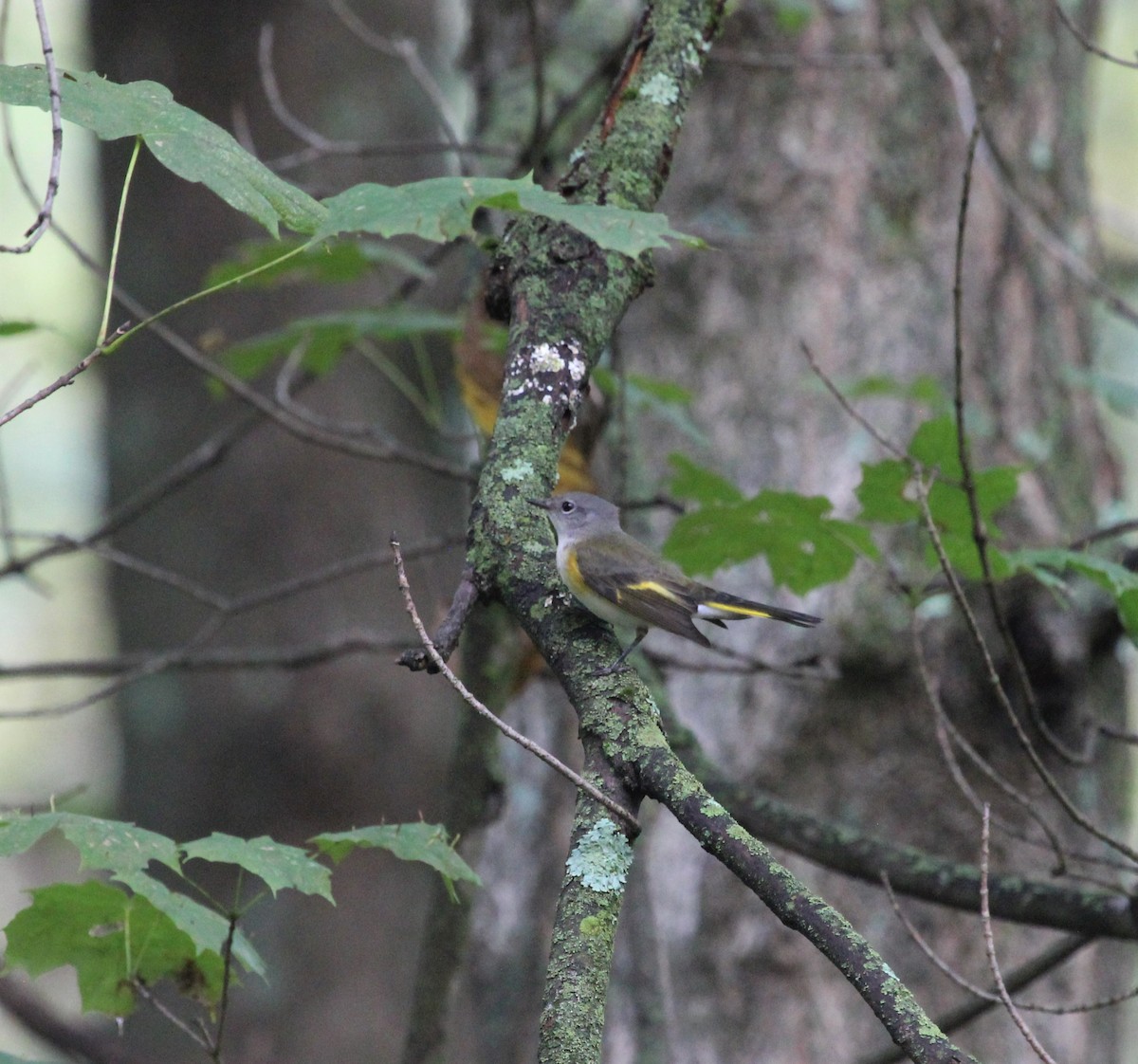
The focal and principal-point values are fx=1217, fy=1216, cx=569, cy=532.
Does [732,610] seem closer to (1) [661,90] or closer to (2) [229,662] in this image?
(1) [661,90]

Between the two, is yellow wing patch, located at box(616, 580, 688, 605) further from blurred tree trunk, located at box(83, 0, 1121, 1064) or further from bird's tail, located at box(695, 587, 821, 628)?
blurred tree trunk, located at box(83, 0, 1121, 1064)

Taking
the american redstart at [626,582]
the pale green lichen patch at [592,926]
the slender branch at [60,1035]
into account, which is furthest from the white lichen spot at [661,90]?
the slender branch at [60,1035]

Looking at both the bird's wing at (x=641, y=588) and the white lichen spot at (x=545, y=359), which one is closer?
the white lichen spot at (x=545, y=359)

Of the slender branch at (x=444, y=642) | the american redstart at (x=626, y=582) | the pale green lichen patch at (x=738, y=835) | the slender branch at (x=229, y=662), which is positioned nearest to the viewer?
the pale green lichen patch at (x=738, y=835)

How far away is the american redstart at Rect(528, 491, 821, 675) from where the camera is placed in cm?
205

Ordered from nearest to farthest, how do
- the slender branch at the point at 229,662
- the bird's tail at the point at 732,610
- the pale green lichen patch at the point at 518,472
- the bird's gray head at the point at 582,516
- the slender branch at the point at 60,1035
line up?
1. the pale green lichen patch at the point at 518,472
2. the slender branch at the point at 60,1035
3. the bird's tail at the point at 732,610
4. the bird's gray head at the point at 582,516
5. the slender branch at the point at 229,662

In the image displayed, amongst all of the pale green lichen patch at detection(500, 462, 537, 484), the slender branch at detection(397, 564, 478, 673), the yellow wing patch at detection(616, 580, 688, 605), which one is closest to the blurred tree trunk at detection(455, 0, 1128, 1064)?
the yellow wing patch at detection(616, 580, 688, 605)

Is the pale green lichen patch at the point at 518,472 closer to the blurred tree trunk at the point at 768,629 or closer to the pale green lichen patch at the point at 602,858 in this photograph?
the pale green lichen patch at the point at 602,858

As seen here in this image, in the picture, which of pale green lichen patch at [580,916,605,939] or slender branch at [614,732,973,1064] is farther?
pale green lichen patch at [580,916,605,939]

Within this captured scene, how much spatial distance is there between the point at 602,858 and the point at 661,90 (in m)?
1.44

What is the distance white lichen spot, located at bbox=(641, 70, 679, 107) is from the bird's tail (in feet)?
3.17

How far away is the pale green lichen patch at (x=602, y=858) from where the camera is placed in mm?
1268

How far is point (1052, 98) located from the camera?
166 inches

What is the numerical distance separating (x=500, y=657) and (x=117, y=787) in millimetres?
3075
